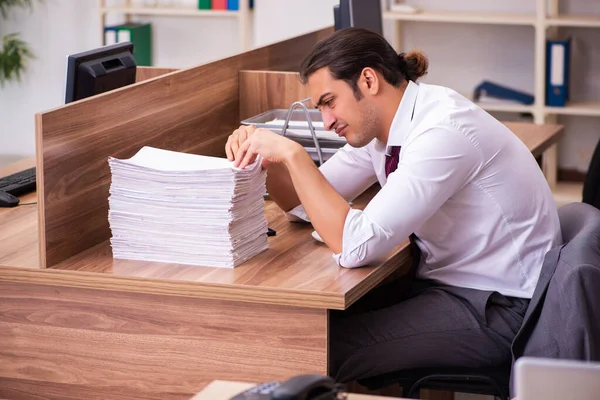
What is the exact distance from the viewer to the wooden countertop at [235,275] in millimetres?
1912

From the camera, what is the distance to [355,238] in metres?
2.01

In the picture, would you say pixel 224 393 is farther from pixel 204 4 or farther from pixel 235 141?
pixel 204 4

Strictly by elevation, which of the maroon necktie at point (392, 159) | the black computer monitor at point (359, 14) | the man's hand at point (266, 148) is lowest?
the maroon necktie at point (392, 159)

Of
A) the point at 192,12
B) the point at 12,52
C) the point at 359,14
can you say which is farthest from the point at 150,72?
the point at 12,52

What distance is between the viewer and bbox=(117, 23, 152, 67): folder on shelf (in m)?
5.46

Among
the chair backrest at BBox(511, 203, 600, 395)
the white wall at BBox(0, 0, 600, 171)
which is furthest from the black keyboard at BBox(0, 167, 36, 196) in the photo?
the white wall at BBox(0, 0, 600, 171)

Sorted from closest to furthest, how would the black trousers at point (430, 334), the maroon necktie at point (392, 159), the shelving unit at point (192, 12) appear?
the black trousers at point (430, 334), the maroon necktie at point (392, 159), the shelving unit at point (192, 12)

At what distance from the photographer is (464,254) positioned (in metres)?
2.21

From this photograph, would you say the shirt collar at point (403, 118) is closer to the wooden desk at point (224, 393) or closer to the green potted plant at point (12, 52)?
the wooden desk at point (224, 393)

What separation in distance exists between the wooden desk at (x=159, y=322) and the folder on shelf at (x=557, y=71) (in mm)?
2956

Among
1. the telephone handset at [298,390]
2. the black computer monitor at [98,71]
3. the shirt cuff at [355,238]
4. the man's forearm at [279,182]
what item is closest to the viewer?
the telephone handset at [298,390]

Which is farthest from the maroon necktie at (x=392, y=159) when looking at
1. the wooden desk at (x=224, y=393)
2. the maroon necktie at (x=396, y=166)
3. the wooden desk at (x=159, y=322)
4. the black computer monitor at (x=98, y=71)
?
the wooden desk at (x=224, y=393)

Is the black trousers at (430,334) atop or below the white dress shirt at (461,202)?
below

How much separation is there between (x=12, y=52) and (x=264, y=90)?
3030 mm
